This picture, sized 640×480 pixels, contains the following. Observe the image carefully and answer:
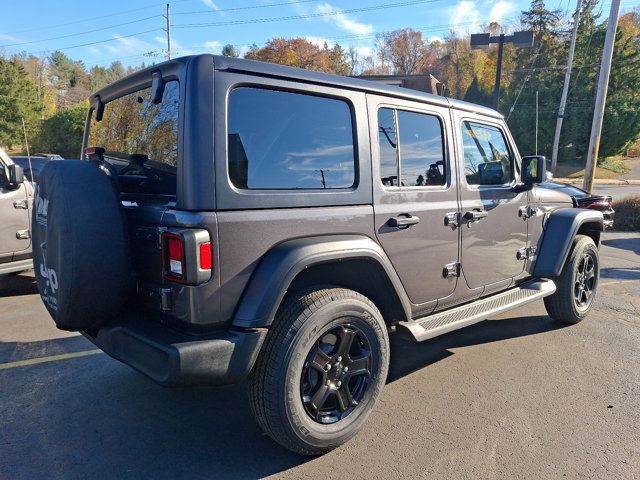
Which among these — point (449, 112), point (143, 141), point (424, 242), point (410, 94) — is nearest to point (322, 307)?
point (424, 242)

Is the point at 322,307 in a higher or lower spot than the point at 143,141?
lower

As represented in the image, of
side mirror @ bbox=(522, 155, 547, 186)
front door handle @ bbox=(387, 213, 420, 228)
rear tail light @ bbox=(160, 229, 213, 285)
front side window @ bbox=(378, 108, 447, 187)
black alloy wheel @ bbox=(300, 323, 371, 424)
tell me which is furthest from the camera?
side mirror @ bbox=(522, 155, 547, 186)

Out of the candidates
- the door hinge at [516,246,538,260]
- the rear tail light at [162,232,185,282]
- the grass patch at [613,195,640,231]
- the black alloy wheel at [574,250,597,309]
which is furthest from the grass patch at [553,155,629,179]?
the rear tail light at [162,232,185,282]

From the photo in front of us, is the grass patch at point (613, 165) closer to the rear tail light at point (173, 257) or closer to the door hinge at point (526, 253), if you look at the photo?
the door hinge at point (526, 253)

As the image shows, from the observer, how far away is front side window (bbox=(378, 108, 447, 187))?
306 centimetres

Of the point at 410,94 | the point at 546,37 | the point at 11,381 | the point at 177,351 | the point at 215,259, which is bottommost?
the point at 11,381

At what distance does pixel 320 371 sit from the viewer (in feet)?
8.75

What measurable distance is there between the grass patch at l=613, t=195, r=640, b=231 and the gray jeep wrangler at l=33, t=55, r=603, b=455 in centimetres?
1023

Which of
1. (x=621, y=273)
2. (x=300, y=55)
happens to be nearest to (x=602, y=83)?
(x=621, y=273)

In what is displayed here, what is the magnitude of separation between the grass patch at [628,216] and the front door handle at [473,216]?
32.5 ft

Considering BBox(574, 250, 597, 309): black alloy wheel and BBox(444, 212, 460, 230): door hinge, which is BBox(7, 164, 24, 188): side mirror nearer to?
BBox(444, 212, 460, 230): door hinge

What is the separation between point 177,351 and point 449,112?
8.66 feet

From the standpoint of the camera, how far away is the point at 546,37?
4556 centimetres

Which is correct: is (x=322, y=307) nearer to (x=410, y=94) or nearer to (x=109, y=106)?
(x=410, y=94)
